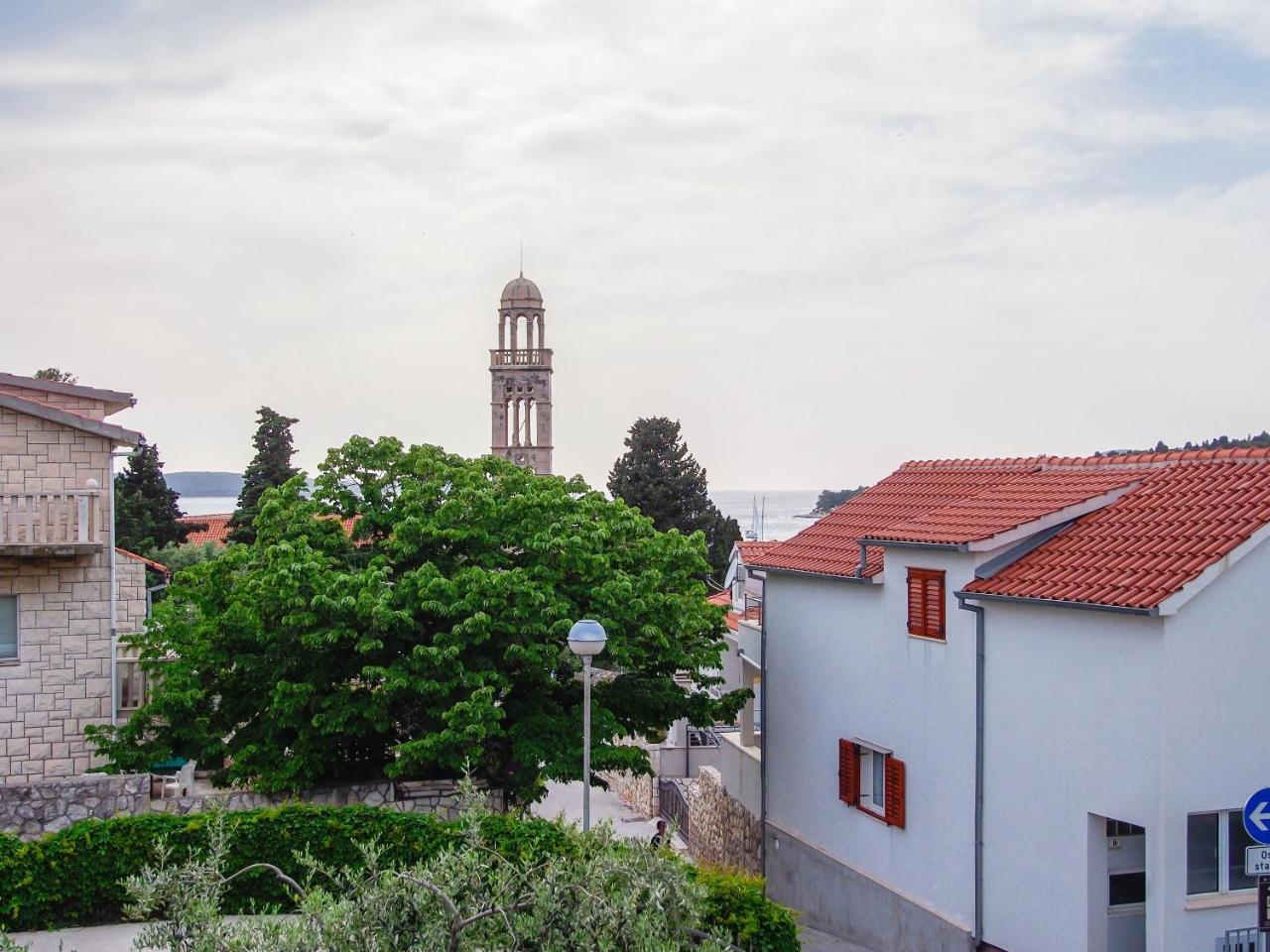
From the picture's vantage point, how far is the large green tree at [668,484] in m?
75.6

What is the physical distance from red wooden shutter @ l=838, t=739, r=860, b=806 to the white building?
4 cm

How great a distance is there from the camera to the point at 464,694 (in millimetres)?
21141

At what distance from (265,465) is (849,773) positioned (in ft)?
147

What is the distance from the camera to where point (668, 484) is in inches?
2982

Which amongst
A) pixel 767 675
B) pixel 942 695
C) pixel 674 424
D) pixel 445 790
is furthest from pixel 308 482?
pixel 674 424

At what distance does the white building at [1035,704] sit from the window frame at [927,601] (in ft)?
0.12

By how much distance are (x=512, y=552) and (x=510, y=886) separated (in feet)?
48.2

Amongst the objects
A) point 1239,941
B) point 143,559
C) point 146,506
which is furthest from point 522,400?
point 1239,941

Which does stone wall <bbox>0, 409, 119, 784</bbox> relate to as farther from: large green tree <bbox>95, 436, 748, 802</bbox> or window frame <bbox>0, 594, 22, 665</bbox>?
large green tree <bbox>95, 436, 748, 802</bbox>

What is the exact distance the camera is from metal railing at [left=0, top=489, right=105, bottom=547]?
21281 mm

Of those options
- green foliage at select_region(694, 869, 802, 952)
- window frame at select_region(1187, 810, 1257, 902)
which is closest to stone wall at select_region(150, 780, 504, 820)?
green foliage at select_region(694, 869, 802, 952)

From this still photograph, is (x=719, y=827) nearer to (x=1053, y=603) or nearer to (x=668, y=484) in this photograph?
(x=1053, y=603)

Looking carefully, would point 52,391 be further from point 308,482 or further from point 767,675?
point 767,675

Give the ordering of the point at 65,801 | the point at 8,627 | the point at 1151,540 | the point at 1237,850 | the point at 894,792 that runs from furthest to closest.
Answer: the point at 8,627, the point at 894,792, the point at 65,801, the point at 1151,540, the point at 1237,850
